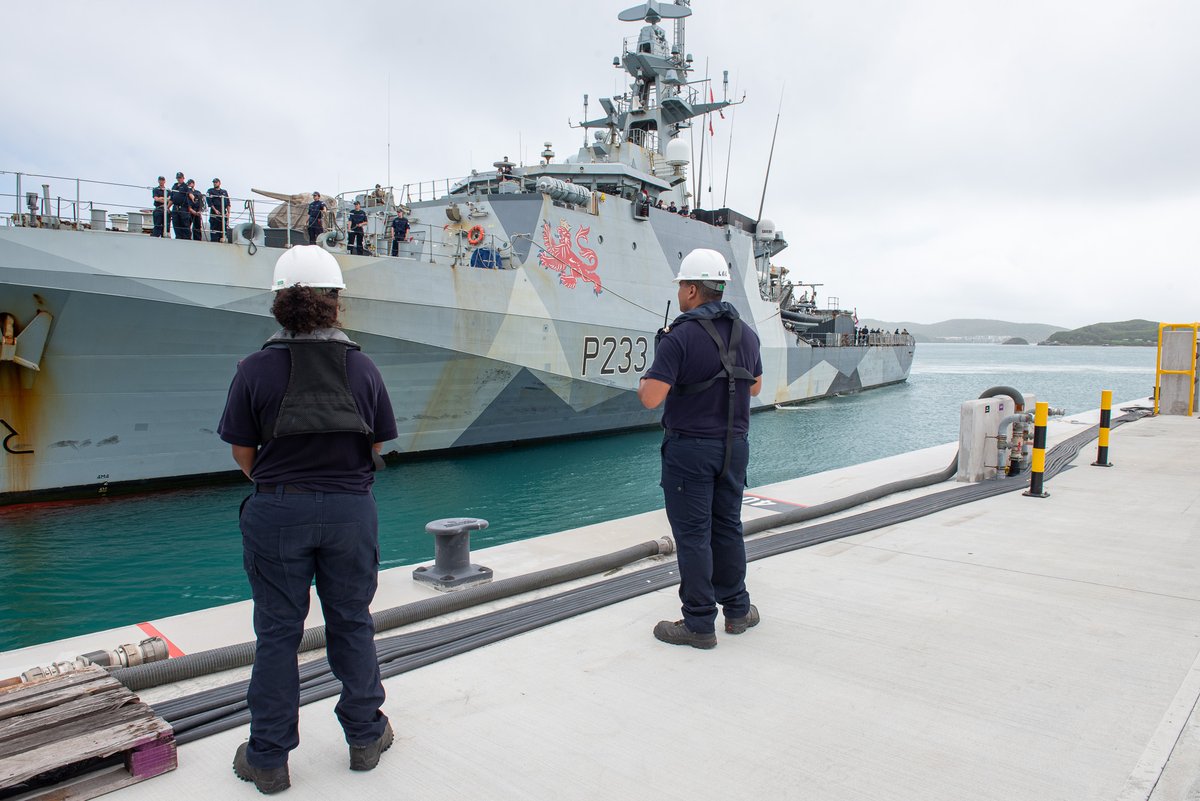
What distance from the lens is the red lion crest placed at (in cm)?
1413

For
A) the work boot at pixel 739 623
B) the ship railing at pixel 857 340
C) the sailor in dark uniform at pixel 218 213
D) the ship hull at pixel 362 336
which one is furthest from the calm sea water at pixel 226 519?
the ship railing at pixel 857 340

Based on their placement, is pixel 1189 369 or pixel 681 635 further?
pixel 1189 369

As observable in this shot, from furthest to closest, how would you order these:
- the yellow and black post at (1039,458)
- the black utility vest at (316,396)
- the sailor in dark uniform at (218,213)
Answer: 1. the sailor in dark uniform at (218,213)
2. the yellow and black post at (1039,458)
3. the black utility vest at (316,396)

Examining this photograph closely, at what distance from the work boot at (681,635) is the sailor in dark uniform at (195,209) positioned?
9166 millimetres

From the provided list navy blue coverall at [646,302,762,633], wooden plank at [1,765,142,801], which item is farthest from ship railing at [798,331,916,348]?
wooden plank at [1,765,142,801]

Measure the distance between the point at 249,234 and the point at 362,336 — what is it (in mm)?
1991

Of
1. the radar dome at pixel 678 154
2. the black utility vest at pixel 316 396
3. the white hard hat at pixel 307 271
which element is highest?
the radar dome at pixel 678 154

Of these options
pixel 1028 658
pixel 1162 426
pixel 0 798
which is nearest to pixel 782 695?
pixel 1028 658

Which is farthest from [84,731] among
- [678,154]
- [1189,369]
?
[678,154]

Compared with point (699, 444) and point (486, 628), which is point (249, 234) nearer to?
point (486, 628)

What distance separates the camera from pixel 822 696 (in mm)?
2688

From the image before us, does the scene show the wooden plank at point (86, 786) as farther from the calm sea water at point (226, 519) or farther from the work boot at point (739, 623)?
the work boot at point (739, 623)

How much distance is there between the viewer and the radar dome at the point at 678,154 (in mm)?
20000

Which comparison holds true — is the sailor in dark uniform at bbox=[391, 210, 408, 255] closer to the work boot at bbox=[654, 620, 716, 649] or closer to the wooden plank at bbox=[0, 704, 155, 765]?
the work boot at bbox=[654, 620, 716, 649]
